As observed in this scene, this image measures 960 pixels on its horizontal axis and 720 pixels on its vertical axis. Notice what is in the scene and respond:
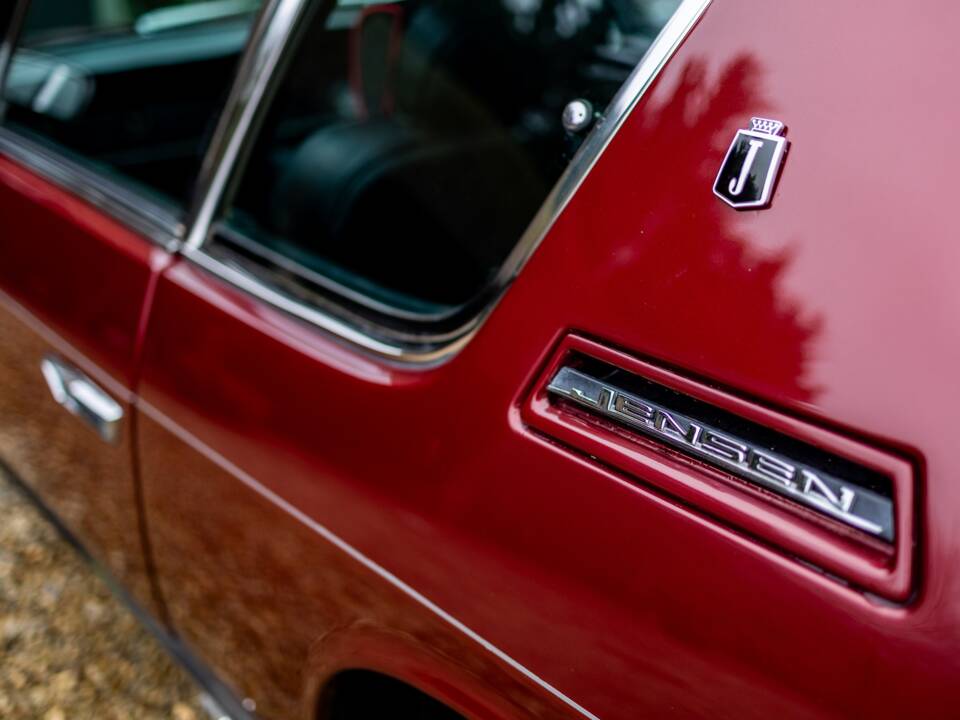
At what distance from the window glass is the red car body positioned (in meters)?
1.35

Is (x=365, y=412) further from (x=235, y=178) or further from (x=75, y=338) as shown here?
(x=75, y=338)

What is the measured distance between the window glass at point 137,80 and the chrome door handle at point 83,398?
2.54ft

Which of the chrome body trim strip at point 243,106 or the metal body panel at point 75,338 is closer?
the chrome body trim strip at point 243,106

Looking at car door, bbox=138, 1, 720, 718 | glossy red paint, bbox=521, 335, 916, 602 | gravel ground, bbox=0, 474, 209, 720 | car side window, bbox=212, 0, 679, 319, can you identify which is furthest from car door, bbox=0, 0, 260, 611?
glossy red paint, bbox=521, 335, 916, 602

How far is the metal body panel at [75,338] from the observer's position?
5.24 feet

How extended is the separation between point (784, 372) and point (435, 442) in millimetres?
457

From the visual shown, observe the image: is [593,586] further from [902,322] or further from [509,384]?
[902,322]

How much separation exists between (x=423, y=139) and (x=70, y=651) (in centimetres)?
166

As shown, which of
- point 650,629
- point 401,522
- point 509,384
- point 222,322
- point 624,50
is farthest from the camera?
point 624,50

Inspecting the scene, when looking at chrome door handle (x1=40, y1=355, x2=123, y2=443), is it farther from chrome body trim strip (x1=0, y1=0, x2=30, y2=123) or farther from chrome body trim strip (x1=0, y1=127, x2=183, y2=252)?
chrome body trim strip (x1=0, y1=0, x2=30, y2=123)

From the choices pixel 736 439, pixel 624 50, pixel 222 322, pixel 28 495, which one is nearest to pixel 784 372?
pixel 736 439

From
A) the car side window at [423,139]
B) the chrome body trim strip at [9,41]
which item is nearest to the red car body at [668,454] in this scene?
the car side window at [423,139]

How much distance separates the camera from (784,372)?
2.70 ft

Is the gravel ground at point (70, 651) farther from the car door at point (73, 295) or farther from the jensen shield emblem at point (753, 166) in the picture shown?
Answer: the jensen shield emblem at point (753, 166)
